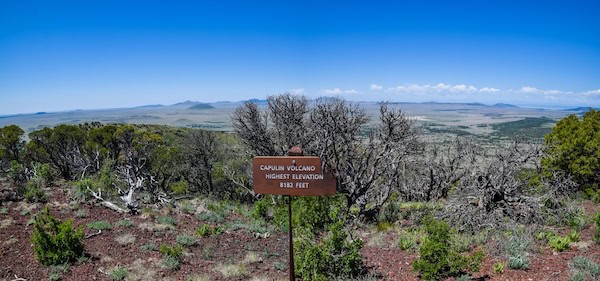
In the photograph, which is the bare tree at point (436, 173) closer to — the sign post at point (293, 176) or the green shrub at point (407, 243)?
the green shrub at point (407, 243)

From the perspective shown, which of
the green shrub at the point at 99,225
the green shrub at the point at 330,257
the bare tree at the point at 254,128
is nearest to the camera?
the green shrub at the point at 330,257

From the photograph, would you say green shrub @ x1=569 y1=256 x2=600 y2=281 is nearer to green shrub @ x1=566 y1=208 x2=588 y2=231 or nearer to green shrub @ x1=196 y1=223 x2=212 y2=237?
green shrub @ x1=566 y1=208 x2=588 y2=231

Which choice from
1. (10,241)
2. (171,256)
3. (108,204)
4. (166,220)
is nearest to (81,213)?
(108,204)

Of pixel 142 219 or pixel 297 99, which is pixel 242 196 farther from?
pixel 142 219

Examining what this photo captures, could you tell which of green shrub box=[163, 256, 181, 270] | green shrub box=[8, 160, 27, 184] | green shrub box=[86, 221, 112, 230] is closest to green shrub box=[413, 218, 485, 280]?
green shrub box=[163, 256, 181, 270]

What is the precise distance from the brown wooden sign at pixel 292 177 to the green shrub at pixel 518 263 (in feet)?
14.2

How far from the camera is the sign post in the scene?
5684 mm

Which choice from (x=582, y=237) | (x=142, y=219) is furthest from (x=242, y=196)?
(x=582, y=237)

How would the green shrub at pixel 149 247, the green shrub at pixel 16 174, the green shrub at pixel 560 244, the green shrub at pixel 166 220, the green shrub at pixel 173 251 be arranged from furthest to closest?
the green shrub at pixel 16 174 < the green shrub at pixel 166 220 < the green shrub at pixel 149 247 < the green shrub at pixel 173 251 < the green shrub at pixel 560 244

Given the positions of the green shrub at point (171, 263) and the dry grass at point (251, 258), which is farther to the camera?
the dry grass at point (251, 258)

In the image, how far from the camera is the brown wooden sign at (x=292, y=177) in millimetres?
5684

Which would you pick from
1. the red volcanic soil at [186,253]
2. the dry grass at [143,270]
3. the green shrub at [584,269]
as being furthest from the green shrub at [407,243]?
the dry grass at [143,270]

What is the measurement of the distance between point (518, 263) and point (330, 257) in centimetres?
371

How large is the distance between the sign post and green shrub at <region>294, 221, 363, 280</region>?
6.07ft
